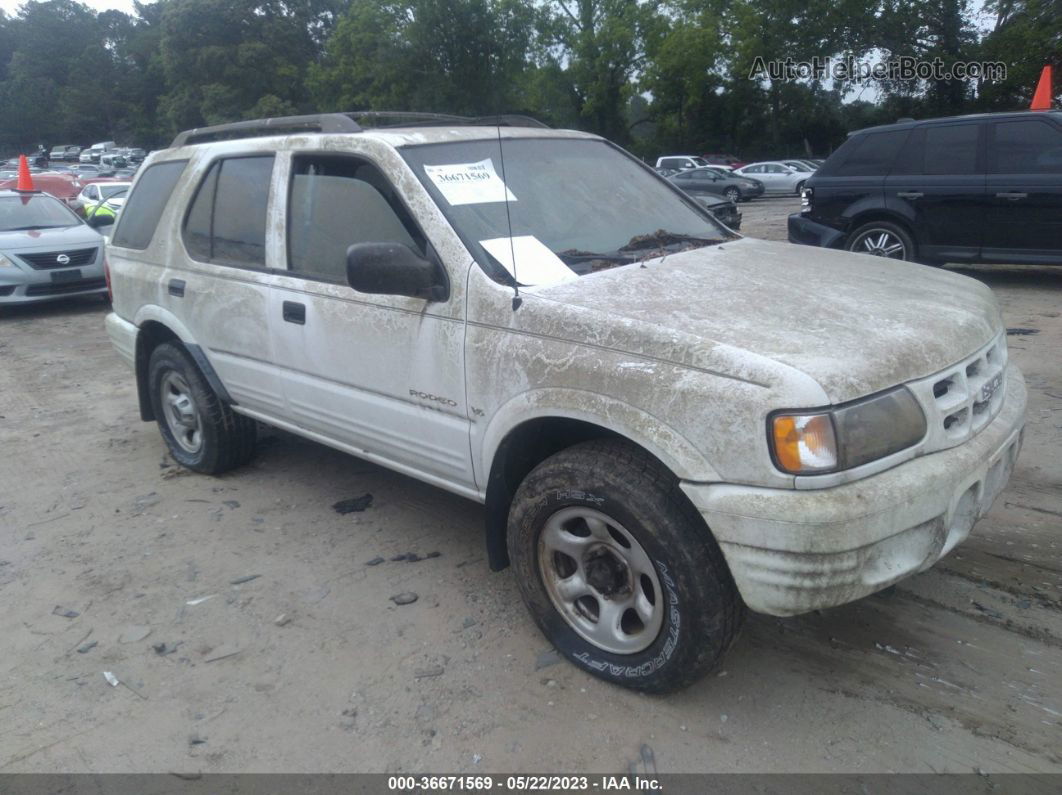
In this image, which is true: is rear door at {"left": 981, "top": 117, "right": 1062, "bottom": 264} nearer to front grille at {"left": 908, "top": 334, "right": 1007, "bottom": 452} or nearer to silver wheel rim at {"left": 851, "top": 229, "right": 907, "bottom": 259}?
silver wheel rim at {"left": 851, "top": 229, "right": 907, "bottom": 259}

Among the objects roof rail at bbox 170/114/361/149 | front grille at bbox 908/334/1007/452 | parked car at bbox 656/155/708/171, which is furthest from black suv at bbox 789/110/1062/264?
parked car at bbox 656/155/708/171

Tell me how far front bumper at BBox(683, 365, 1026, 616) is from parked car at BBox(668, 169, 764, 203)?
88.3 feet

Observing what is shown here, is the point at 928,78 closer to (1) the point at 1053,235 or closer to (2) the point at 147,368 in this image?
(1) the point at 1053,235

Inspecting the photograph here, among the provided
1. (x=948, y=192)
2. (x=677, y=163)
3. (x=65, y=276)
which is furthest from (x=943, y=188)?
(x=677, y=163)

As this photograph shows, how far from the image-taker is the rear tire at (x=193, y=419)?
4.78m

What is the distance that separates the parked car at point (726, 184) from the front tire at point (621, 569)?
87.5 feet

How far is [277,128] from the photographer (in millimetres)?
4273

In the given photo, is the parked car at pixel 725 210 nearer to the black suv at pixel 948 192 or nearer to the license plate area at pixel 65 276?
the black suv at pixel 948 192

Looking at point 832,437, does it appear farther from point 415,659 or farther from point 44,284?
point 44,284

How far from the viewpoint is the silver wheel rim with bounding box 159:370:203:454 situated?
16.1ft

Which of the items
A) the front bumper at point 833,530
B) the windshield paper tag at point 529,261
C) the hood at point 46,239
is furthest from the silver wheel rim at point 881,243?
the hood at point 46,239

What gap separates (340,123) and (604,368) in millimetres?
1915

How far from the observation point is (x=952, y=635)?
316 cm

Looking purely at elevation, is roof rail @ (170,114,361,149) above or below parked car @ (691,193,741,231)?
above
